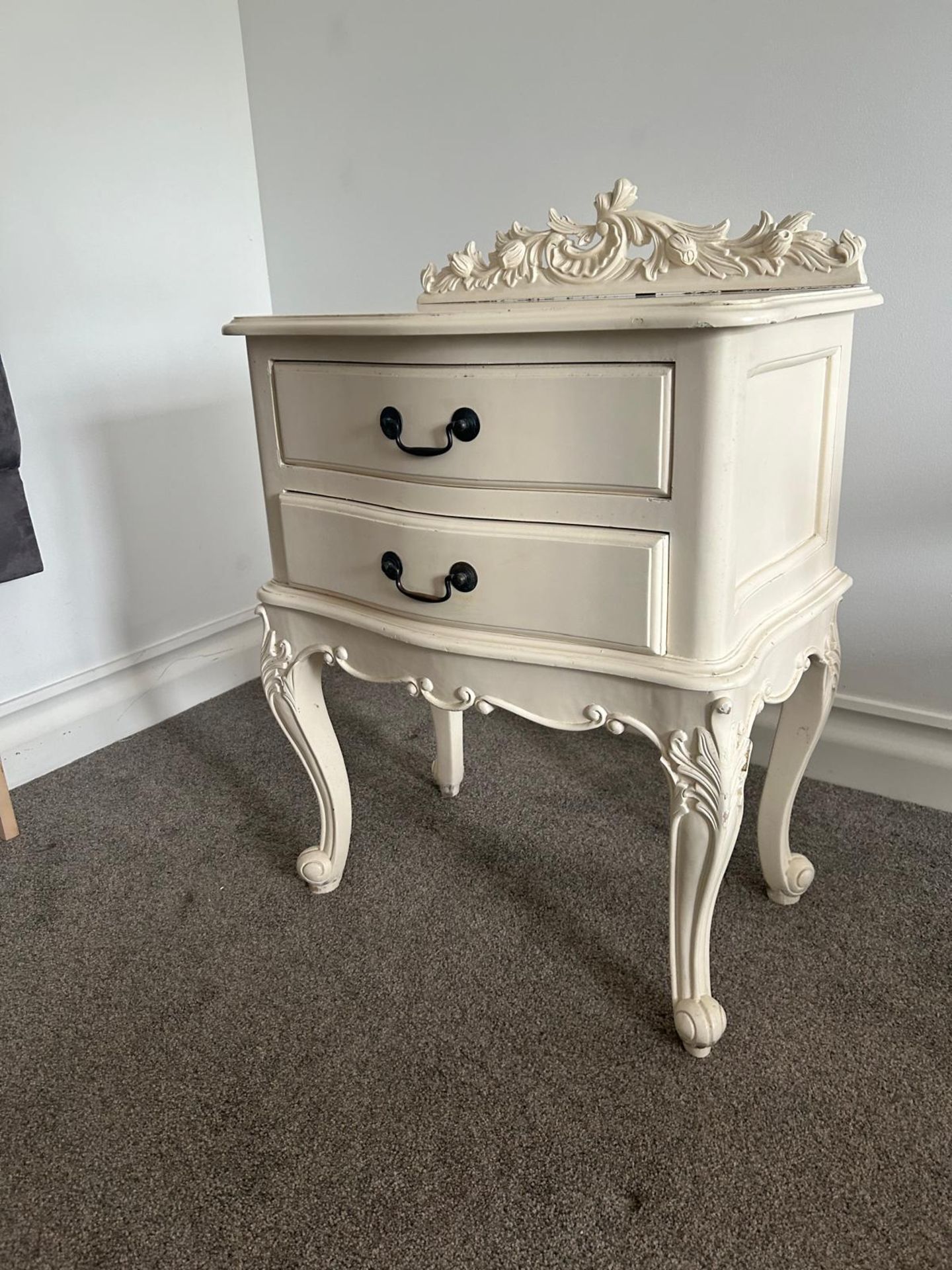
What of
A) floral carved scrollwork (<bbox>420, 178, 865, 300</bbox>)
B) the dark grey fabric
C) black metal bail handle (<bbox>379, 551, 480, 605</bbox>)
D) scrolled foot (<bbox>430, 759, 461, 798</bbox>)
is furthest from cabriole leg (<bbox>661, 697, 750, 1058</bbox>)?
the dark grey fabric

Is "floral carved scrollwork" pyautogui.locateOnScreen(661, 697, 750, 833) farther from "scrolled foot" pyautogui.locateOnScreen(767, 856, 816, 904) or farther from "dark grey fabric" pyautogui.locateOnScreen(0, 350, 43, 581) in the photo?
"dark grey fabric" pyautogui.locateOnScreen(0, 350, 43, 581)

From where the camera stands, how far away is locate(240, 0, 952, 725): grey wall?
46.9 inches

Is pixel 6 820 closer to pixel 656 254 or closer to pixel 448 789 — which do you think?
pixel 448 789

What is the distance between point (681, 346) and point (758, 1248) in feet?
2.40

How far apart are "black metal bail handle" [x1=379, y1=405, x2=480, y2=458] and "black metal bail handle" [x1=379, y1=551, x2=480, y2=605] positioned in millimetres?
108

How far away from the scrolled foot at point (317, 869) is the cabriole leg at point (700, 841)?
47cm

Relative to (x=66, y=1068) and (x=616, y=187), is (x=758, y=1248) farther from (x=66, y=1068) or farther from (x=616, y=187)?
(x=616, y=187)

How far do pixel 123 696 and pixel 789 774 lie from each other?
1199mm

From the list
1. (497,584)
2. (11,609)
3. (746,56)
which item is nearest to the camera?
(497,584)

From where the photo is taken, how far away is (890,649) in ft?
4.53

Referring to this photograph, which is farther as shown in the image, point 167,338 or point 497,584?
point 167,338

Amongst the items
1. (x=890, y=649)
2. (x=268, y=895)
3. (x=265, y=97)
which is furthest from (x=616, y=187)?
(x=265, y=97)

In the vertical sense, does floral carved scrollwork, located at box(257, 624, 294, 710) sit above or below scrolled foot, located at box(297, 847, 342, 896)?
above

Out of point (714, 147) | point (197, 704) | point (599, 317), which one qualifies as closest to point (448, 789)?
point (197, 704)
